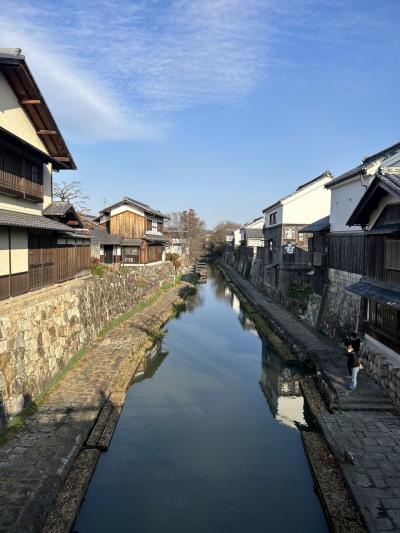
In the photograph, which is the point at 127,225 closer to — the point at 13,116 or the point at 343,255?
the point at 13,116

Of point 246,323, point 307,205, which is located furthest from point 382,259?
point 307,205

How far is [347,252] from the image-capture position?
17.9m

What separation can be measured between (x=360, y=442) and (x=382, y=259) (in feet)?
20.1

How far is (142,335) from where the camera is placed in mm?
20500

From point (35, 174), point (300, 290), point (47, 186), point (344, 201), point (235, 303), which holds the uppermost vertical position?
point (35, 174)

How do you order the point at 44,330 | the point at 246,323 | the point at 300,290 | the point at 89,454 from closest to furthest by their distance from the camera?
1. the point at 89,454
2. the point at 44,330
3. the point at 300,290
4. the point at 246,323

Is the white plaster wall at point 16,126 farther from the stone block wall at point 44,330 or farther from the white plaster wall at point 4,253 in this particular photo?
the stone block wall at point 44,330

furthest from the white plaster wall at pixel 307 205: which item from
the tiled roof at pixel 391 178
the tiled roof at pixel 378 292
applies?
the tiled roof at pixel 391 178

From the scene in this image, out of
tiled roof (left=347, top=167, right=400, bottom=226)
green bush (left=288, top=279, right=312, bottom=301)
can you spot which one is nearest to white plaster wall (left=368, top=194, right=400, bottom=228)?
tiled roof (left=347, top=167, right=400, bottom=226)

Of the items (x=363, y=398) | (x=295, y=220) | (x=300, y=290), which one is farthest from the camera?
(x=295, y=220)

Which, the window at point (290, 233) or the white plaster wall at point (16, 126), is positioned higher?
the white plaster wall at point (16, 126)

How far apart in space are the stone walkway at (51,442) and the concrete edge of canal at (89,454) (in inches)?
4.4

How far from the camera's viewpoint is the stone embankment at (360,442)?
7098mm

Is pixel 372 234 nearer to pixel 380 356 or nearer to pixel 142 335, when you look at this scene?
pixel 380 356
